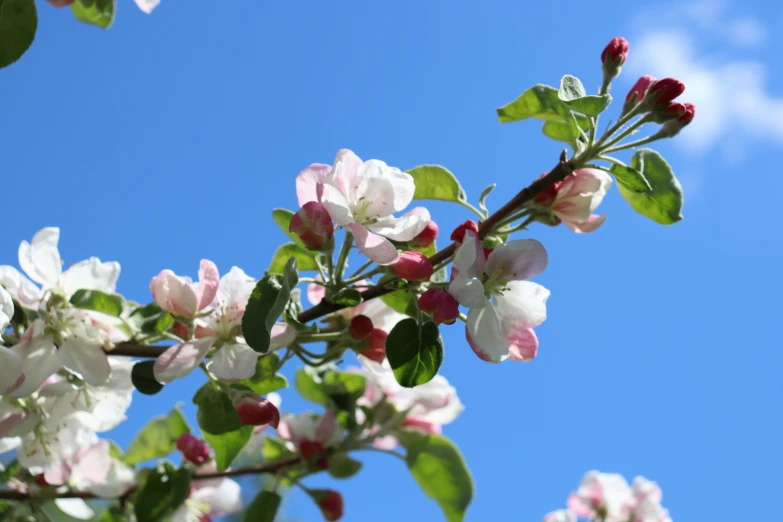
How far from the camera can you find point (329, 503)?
1886mm

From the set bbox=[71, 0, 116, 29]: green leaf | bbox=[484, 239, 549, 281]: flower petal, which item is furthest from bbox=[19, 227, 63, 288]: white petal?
bbox=[484, 239, 549, 281]: flower petal

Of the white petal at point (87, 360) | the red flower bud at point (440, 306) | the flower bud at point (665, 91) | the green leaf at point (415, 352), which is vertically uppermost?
the flower bud at point (665, 91)

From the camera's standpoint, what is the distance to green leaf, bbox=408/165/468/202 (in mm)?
1316

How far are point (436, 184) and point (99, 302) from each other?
57 centimetres

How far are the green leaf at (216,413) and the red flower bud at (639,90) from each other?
78cm

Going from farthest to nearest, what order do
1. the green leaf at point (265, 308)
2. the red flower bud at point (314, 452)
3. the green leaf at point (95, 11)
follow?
the red flower bud at point (314, 452)
the green leaf at point (95, 11)
the green leaf at point (265, 308)

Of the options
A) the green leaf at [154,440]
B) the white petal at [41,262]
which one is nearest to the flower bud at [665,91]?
the white petal at [41,262]

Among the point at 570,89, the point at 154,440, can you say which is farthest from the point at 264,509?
the point at 570,89

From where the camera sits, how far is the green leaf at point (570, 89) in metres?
1.12

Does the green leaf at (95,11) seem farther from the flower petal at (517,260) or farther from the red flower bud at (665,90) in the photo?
the red flower bud at (665,90)

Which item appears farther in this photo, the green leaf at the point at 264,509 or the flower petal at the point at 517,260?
the green leaf at the point at 264,509

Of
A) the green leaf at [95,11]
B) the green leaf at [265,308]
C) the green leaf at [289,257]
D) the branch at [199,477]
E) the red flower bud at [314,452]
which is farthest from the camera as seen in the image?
the red flower bud at [314,452]

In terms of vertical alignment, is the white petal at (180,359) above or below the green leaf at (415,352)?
below

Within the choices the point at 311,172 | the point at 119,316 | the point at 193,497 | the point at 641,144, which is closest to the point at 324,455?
the point at 193,497
